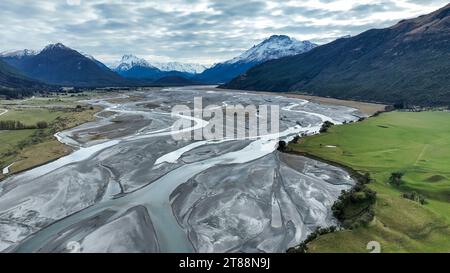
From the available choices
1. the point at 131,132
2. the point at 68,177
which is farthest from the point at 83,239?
the point at 131,132

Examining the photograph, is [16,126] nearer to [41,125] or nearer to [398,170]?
[41,125]

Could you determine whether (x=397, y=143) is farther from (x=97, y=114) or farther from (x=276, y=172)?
(x=97, y=114)

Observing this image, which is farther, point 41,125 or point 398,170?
point 41,125

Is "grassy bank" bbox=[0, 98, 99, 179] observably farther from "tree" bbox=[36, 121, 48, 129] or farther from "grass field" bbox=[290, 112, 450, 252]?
"grass field" bbox=[290, 112, 450, 252]

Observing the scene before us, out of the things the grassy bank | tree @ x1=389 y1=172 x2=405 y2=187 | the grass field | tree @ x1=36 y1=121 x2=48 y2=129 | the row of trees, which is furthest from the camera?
tree @ x1=36 y1=121 x2=48 y2=129

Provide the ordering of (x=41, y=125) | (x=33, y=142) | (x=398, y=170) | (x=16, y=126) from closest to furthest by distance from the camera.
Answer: (x=398, y=170) → (x=33, y=142) → (x=16, y=126) → (x=41, y=125)

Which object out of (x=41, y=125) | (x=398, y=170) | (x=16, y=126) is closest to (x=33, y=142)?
(x=16, y=126)

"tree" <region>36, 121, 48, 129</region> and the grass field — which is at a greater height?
"tree" <region>36, 121, 48, 129</region>

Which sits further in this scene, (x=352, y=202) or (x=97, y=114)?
(x=97, y=114)

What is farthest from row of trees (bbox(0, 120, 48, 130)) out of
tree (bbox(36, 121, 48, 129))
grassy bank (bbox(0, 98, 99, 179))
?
A: grassy bank (bbox(0, 98, 99, 179))
